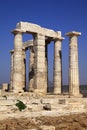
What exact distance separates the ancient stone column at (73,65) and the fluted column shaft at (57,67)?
2182 mm

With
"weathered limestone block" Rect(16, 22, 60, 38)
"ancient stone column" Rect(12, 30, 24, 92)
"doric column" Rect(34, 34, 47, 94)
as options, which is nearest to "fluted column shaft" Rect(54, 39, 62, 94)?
"weathered limestone block" Rect(16, 22, 60, 38)

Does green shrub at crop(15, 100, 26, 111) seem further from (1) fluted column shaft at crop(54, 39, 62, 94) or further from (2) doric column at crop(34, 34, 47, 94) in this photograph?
(1) fluted column shaft at crop(54, 39, 62, 94)

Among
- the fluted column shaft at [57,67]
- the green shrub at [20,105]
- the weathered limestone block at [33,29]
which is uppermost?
the weathered limestone block at [33,29]

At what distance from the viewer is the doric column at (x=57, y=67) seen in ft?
113

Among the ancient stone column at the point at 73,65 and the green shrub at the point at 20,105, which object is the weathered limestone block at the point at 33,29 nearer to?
the ancient stone column at the point at 73,65

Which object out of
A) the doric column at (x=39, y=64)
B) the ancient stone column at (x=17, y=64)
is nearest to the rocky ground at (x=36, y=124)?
the ancient stone column at (x=17, y=64)

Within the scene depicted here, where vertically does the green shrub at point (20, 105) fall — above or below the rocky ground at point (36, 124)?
above

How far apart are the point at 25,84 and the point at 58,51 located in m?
7.04

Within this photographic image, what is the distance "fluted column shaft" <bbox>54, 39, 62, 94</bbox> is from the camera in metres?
34.5

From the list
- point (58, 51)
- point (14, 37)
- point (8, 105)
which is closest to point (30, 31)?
point (14, 37)

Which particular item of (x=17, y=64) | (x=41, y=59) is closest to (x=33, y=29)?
(x=41, y=59)

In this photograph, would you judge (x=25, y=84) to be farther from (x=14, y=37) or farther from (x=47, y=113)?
(x=47, y=113)

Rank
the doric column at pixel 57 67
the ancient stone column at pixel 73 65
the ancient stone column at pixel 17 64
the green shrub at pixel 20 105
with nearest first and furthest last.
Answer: the green shrub at pixel 20 105
the ancient stone column at pixel 17 64
the ancient stone column at pixel 73 65
the doric column at pixel 57 67

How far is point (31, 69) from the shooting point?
118 feet
